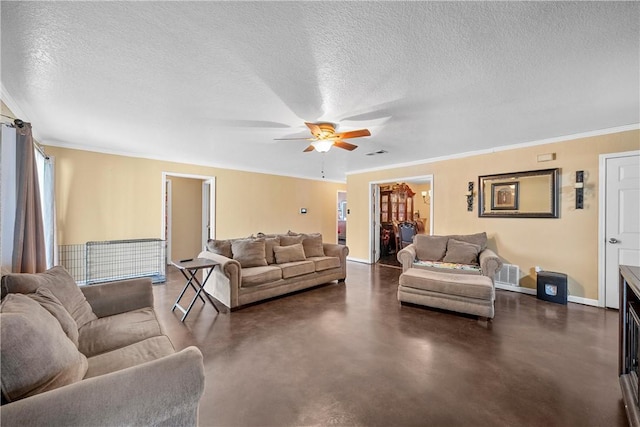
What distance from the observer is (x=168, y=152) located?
4.80m

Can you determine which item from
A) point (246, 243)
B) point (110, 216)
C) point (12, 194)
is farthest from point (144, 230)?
point (12, 194)

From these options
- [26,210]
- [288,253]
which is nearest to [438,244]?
[288,253]

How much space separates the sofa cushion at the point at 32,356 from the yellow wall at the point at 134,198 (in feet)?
13.1

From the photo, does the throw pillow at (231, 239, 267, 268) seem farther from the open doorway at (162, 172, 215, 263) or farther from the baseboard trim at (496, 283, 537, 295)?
the baseboard trim at (496, 283, 537, 295)

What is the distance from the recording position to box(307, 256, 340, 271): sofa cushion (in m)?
4.45

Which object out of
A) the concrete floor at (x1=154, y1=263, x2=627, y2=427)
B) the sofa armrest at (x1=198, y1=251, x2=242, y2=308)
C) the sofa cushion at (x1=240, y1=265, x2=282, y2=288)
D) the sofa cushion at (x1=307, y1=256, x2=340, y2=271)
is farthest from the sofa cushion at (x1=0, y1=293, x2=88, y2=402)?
the sofa cushion at (x1=307, y1=256, x2=340, y2=271)

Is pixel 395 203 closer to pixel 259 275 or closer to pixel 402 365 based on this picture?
pixel 259 275

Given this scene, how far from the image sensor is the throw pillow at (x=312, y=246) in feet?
15.7

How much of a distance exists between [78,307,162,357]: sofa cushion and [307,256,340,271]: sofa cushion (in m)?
2.66

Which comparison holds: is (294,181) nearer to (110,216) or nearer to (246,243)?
(246,243)

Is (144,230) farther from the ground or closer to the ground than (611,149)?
closer to the ground

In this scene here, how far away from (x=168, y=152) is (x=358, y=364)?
4682 millimetres

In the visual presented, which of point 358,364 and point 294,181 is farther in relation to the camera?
point 294,181

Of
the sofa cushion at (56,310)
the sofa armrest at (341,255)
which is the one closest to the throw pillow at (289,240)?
the sofa armrest at (341,255)
